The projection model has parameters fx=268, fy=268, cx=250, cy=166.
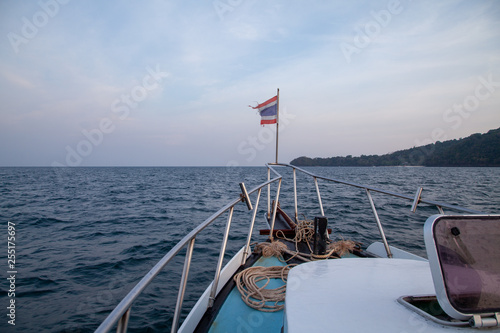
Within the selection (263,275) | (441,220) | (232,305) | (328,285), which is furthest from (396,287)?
(263,275)

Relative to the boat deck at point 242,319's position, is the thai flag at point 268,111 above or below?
above

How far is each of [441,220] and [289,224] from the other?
15.8 feet

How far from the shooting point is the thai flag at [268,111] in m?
7.96

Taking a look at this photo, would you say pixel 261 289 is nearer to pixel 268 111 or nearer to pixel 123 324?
pixel 123 324

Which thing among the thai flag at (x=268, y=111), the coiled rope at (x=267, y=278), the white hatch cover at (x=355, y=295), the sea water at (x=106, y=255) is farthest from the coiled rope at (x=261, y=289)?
the thai flag at (x=268, y=111)

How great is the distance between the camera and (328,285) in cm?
149

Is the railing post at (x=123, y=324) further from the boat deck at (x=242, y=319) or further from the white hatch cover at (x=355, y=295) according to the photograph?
the boat deck at (x=242, y=319)

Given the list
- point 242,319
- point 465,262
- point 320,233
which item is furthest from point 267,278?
point 465,262

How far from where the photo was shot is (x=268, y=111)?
8094mm

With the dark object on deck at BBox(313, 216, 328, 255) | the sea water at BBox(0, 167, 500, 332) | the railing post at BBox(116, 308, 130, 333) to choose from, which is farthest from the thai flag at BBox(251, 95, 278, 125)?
the railing post at BBox(116, 308, 130, 333)

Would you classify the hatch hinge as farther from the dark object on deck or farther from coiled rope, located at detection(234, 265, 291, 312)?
the dark object on deck

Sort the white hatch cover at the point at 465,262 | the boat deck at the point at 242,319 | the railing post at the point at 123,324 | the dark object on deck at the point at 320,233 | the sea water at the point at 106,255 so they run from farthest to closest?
the sea water at the point at 106,255
the dark object on deck at the point at 320,233
the boat deck at the point at 242,319
the white hatch cover at the point at 465,262
the railing post at the point at 123,324

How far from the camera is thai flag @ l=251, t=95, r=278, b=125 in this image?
26.1 ft

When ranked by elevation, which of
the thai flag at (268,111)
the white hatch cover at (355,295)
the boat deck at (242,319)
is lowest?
the boat deck at (242,319)
